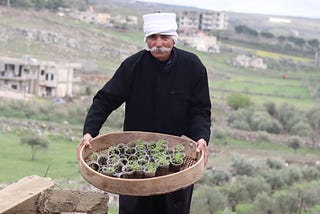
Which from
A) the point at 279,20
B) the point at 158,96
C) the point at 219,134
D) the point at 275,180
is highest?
the point at 158,96

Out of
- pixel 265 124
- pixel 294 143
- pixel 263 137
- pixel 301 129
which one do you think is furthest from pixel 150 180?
pixel 265 124

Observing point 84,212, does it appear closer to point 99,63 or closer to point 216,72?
point 99,63

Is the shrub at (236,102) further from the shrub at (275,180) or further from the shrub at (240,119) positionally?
the shrub at (275,180)

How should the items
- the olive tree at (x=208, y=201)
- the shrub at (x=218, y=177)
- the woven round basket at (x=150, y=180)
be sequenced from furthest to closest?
the shrub at (x=218, y=177) → the olive tree at (x=208, y=201) → the woven round basket at (x=150, y=180)

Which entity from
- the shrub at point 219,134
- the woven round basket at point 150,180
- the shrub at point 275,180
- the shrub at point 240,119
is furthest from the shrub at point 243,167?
the woven round basket at point 150,180

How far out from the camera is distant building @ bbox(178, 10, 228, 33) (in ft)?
303

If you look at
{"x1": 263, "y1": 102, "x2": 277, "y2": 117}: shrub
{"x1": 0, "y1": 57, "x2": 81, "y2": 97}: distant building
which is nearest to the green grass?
{"x1": 0, "y1": 57, "x2": 81, "y2": 97}: distant building

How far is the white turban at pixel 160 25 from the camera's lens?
10.8 ft

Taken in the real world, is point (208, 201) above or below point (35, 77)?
above

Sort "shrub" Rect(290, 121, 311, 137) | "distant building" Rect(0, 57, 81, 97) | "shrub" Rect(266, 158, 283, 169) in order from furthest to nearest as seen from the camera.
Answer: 1. "distant building" Rect(0, 57, 81, 97)
2. "shrub" Rect(290, 121, 311, 137)
3. "shrub" Rect(266, 158, 283, 169)

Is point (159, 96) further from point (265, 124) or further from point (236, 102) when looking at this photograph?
point (236, 102)

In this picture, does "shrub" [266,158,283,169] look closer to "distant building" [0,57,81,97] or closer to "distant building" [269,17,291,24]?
"distant building" [0,57,81,97]

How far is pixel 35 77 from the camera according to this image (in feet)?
121

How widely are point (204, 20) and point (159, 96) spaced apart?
307 ft
